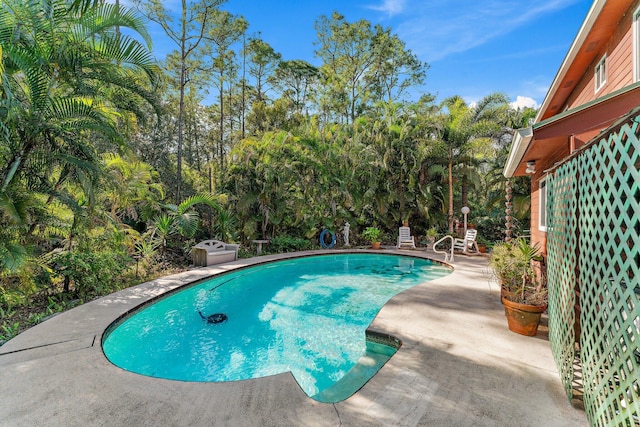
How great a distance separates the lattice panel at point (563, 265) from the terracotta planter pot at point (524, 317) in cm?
30

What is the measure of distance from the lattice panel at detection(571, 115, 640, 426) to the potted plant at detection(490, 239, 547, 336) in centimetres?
161

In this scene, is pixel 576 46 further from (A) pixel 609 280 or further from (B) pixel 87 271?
(B) pixel 87 271

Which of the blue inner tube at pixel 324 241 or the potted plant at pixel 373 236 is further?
the blue inner tube at pixel 324 241

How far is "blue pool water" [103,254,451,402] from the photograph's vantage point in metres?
4.06

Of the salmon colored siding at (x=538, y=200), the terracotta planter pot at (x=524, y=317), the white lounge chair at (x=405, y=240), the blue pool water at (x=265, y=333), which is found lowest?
the blue pool water at (x=265, y=333)

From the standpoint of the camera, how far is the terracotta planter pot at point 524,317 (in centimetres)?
391

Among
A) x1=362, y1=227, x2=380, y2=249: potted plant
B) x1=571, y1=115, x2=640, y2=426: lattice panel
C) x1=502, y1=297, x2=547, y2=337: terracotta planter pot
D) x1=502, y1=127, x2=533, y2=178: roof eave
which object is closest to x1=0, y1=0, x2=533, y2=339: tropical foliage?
x1=362, y1=227, x2=380, y2=249: potted plant

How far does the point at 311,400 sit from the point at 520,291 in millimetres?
3432

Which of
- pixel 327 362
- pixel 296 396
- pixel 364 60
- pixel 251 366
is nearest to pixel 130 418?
pixel 296 396

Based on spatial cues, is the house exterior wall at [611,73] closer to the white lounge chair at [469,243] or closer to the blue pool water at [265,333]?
the blue pool water at [265,333]

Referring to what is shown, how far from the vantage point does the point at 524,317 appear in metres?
3.98

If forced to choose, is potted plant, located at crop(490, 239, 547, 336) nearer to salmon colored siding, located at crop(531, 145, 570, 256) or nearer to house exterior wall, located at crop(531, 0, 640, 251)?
salmon colored siding, located at crop(531, 145, 570, 256)

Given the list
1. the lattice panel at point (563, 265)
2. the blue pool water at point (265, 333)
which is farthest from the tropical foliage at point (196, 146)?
the lattice panel at point (563, 265)

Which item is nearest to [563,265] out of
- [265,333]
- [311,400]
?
[311,400]
